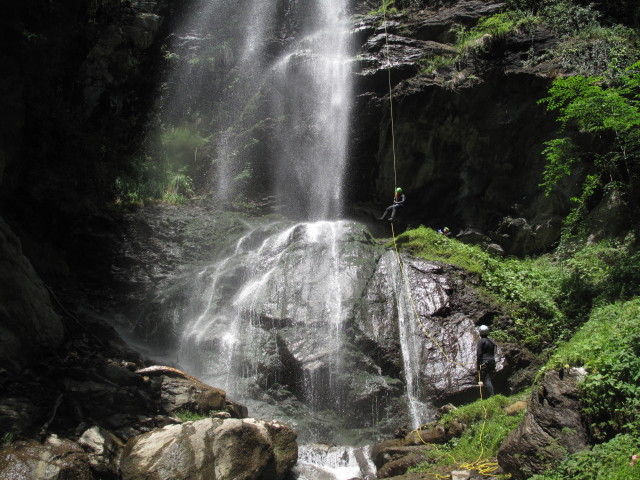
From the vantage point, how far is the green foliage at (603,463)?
12.3 ft

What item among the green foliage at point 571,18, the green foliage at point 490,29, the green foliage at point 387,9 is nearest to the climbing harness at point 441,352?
the green foliage at point 387,9

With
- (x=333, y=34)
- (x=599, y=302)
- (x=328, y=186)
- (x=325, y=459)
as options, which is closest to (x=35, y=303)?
(x=325, y=459)

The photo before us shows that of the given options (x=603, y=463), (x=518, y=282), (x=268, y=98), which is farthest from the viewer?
(x=268, y=98)

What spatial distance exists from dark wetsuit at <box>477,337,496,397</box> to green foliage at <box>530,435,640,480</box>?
139 inches

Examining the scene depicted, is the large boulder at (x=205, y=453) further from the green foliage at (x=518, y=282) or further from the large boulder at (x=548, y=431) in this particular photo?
the green foliage at (x=518, y=282)

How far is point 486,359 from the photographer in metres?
7.85

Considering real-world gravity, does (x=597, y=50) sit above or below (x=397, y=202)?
above

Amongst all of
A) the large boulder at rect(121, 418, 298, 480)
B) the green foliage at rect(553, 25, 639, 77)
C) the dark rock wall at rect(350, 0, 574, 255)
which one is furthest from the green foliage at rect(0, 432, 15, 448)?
the green foliage at rect(553, 25, 639, 77)

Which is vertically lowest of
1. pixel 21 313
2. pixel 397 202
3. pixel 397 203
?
pixel 21 313

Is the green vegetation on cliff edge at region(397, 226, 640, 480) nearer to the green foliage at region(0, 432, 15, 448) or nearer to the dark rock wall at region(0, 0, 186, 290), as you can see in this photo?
the green foliage at region(0, 432, 15, 448)

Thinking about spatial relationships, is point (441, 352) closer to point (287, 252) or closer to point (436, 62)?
point (287, 252)

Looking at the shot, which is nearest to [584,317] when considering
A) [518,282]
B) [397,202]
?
[518,282]

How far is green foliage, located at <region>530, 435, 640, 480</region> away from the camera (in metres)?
3.76

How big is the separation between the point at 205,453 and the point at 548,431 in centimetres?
413
